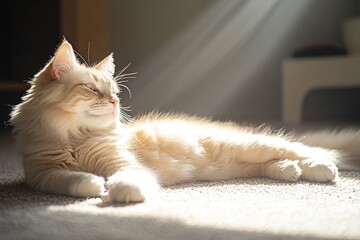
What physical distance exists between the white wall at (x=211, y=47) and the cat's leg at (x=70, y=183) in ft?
7.31

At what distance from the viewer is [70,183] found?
1.04 metres

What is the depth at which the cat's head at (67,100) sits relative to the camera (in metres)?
1.13

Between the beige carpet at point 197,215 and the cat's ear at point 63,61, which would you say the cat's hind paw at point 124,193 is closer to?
the beige carpet at point 197,215

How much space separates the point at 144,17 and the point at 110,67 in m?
2.14

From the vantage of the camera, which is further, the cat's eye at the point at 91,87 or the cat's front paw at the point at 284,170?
the cat's front paw at the point at 284,170

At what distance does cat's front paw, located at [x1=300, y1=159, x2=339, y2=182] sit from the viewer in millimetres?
1258

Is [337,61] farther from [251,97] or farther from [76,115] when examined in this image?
[76,115]

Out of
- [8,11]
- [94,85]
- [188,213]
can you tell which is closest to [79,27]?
[8,11]

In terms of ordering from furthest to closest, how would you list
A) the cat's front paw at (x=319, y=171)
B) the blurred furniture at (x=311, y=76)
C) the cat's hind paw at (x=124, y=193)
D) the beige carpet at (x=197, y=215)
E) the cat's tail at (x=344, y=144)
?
the blurred furniture at (x=311, y=76), the cat's tail at (x=344, y=144), the cat's front paw at (x=319, y=171), the cat's hind paw at (x=124, y=193), the beige carpet at (x=197, y=215)

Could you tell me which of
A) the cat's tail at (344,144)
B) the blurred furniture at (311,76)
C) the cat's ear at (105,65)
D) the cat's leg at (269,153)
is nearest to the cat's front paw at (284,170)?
the cat's leg at (269,153)

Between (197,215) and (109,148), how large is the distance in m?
0.38

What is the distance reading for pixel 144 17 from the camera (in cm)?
341

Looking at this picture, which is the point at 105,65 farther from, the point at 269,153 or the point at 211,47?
the point at 211,47

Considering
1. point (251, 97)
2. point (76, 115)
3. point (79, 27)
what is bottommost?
point (251, 97)
